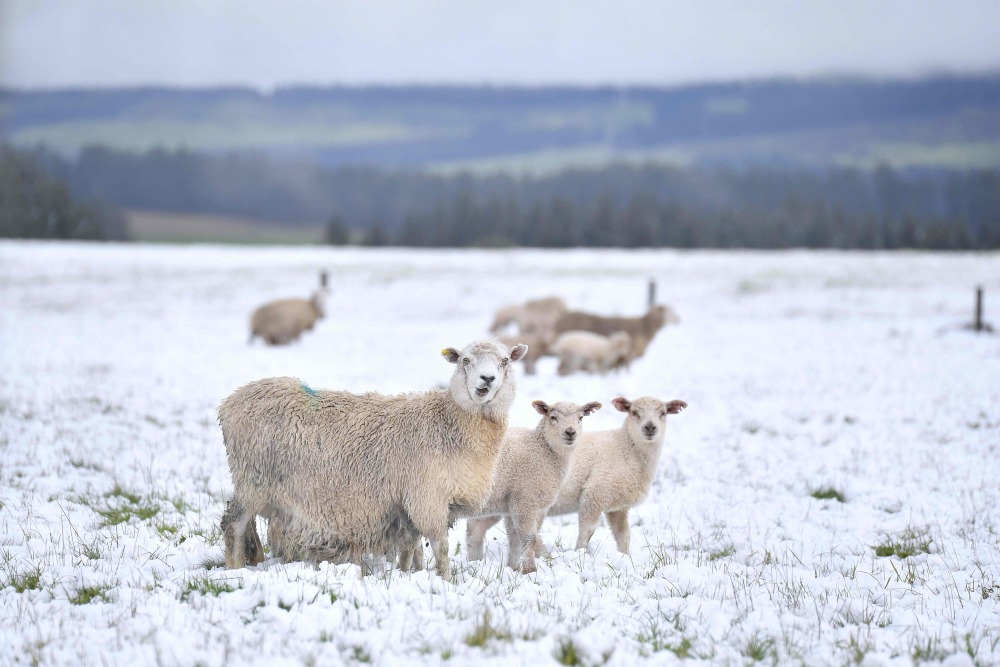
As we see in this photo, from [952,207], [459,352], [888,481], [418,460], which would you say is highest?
[952,207]

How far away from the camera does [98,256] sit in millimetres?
52875

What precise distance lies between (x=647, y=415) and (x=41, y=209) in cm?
9177

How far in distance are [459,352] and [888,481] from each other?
6221 mm

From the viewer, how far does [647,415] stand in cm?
877

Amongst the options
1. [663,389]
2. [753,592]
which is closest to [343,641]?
[753,592]

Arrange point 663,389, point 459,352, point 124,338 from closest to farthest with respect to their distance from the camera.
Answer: point 459,352
point 663,389
point 124,338

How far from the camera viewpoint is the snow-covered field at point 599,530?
5.31 meters

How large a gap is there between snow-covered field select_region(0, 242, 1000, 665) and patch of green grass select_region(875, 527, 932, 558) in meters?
0.04

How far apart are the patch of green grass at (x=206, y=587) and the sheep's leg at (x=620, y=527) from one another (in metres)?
3.82

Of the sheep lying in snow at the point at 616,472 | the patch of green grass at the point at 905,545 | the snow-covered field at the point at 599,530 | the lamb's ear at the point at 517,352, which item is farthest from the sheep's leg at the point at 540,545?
the patch of green grass at the point at 905,545

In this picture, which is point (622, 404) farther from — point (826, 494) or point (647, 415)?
point (826, 494)

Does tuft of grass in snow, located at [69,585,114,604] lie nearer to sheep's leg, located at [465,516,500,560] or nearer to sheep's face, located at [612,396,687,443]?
sheep's leg, located at [465,516,500,560]

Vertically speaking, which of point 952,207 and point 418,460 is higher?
point 952,207

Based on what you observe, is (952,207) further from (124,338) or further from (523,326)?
(124,338)
